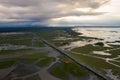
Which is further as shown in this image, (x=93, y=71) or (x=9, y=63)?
(x=9, y=63)

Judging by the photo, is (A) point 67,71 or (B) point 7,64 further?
(B) point 7,64

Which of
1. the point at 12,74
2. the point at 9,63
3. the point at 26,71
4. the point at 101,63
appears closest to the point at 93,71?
the point at 101,63

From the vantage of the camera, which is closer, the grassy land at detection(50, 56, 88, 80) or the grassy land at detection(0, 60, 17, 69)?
the grassy land at detection(50, 56, 88, 80)

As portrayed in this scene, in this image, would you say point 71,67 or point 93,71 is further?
point 71,67

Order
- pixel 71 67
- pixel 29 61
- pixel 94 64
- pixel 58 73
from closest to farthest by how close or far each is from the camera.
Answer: pixel 58 73 → pixel 71 67 → pixel 94 64 → pixel 29 61

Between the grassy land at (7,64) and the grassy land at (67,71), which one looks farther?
the grassy land at (7,64)

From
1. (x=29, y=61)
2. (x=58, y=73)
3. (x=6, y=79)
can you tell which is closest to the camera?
(x=6, y=79)

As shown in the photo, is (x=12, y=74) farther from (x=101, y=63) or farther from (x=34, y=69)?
(x=101, y=63)

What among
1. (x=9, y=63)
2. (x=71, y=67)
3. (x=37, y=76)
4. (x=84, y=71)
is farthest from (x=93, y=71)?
(x=9, y=63)

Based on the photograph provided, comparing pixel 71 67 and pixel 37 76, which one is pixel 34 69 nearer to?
pixel 37 76
